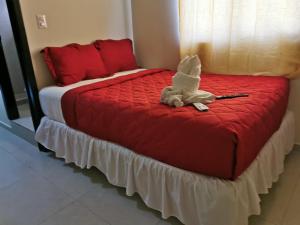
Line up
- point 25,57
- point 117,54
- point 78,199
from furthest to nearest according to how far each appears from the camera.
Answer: point 117,54, point 25,57, point 78,199

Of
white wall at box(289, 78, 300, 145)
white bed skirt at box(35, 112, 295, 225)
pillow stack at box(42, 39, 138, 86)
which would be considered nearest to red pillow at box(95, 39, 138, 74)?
pillow stack at box(42, 39, 138, 86)

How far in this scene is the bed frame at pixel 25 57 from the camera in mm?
1952

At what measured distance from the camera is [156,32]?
Result: 104 inches

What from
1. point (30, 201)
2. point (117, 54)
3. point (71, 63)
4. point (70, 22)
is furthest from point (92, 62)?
point (30, 201)

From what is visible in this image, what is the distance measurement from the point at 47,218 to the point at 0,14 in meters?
1.77

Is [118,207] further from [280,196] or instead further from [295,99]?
[295,99]

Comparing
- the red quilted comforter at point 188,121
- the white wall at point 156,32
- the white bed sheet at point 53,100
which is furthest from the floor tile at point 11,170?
the white wall at point 156,32

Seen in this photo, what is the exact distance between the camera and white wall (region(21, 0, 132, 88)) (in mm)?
2100

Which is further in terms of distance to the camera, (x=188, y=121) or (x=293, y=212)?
(x=293, y=212)

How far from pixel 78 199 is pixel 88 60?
4.03 ft

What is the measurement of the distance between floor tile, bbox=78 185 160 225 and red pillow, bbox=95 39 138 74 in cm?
125

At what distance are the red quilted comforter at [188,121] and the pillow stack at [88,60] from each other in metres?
0.32

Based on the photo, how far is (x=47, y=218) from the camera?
1.52m

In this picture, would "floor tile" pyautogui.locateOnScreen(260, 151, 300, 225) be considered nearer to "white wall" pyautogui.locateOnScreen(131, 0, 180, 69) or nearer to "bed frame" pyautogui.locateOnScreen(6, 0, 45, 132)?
"white wall" pyautogui.locateOnScreen(131, 0, 180, 69)
